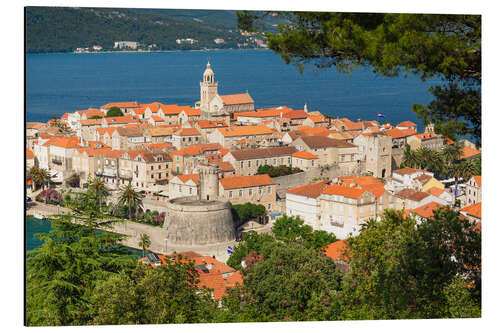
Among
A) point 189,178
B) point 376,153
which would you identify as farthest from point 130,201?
point 376,153

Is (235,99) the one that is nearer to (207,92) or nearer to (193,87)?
(207,92)

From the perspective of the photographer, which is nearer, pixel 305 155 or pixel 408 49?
pixel 408 49

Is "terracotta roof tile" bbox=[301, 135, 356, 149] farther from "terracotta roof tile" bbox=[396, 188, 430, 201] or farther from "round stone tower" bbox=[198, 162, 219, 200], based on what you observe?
"terracotta roof tile" bbox=[396, 188, 430, 201]

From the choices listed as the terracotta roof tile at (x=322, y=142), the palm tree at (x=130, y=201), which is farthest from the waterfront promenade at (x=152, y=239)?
the terracotta roof tile at (x=322, y=142)

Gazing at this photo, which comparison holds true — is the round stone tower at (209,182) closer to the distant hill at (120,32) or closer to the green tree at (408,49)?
the distant hill at (120,32)

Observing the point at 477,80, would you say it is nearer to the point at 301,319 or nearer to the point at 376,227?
the point at 301,319

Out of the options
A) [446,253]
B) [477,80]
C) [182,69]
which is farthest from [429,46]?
[182,69]
